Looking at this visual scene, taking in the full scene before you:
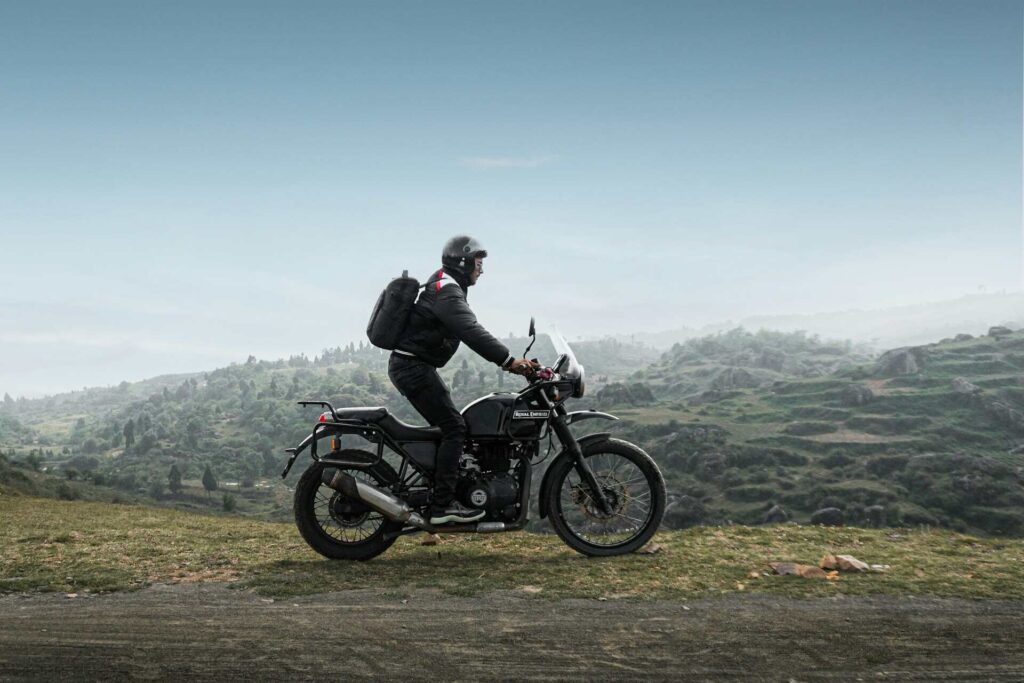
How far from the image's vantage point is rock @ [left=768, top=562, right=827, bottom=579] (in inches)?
301

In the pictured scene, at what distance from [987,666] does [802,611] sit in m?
1.46

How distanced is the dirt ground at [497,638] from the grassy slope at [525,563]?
1.23 feet

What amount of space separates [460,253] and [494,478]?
274cm

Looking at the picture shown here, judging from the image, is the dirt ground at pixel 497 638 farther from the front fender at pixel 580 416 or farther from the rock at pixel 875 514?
the rock at pixel 875 514

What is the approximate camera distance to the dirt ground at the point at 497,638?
5.20 meters

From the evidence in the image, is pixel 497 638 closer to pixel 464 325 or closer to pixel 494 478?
pixel 494 478

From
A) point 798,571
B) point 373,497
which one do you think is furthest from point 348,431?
point 798,571

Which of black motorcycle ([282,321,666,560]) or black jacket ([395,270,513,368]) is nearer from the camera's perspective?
black jacket ([395,270,513,368])

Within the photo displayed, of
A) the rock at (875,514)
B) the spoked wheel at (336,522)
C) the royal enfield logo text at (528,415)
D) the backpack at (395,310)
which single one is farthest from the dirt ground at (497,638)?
the rock at (875,514)

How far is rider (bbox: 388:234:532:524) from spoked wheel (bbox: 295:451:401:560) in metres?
0.74

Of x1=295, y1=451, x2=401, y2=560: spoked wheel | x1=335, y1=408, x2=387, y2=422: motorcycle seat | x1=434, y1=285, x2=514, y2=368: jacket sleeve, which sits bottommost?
x1=295, y1=451, x2=401, y2=560: spoked wheel

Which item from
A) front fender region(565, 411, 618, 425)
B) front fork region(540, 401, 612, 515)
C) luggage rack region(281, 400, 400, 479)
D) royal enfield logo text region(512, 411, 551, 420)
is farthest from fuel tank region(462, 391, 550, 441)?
luggage rack region(281, 400, 400, 479)

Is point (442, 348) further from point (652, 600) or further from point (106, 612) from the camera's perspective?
point (106, 612)

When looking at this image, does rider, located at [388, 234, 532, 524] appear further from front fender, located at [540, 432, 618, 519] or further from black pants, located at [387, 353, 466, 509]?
front fender, located at [540, 432, 618, 519]
